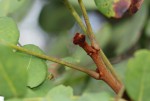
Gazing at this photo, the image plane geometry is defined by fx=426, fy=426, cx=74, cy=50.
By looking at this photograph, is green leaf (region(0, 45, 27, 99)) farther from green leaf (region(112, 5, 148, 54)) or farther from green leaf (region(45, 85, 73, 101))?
green leaf (region(112, 5, 148, 54))

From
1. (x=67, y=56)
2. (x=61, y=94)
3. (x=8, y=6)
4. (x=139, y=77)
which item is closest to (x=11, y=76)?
(x=61, y=94)

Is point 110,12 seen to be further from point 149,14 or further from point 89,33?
point 149,14

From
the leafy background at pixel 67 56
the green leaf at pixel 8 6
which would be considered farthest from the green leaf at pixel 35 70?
the green leaf at pixel 8 6

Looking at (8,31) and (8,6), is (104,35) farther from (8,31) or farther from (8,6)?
(8,31)

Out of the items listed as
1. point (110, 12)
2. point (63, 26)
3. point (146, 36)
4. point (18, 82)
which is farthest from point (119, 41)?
point (18, 82)

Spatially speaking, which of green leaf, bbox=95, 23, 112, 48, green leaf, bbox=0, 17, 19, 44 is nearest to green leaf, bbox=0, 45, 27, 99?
green leaf, bbox=0, 17, 19, 44

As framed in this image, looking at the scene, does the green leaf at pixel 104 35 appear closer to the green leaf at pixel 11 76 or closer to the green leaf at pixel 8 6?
the green leaf at pixel 8 6
